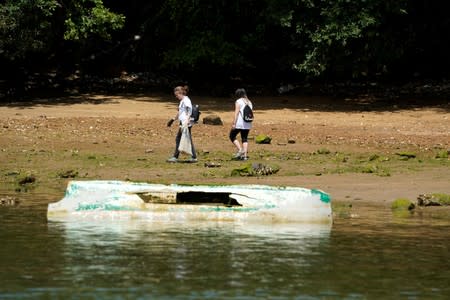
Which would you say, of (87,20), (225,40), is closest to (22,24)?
(87,20)

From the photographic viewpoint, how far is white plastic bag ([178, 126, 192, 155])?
20625 mm

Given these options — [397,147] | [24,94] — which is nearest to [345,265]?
[397,147]

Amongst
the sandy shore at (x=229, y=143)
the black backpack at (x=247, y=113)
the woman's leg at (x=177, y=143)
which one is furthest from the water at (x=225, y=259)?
the black backpack at (x=247, y=113)

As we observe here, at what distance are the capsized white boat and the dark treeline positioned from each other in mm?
15476

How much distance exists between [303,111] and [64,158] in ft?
31.6

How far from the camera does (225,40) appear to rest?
3316cm

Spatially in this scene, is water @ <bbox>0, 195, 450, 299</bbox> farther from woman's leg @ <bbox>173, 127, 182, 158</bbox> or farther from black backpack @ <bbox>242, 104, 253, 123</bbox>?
black backpack @ <bbox>242, 104, 253, 123</bbox>

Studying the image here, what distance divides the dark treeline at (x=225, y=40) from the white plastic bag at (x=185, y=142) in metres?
9.74

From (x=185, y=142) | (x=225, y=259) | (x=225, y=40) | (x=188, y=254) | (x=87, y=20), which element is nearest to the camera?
(x=225, y=259)

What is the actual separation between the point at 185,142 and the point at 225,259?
8700 millimetres

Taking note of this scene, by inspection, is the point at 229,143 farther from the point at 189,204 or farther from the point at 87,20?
the point at 189,204

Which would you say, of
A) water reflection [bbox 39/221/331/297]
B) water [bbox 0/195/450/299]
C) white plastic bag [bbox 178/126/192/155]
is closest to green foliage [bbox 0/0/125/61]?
white plastic bag [bbox 178/126/192/155]

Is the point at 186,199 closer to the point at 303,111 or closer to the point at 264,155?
the point at 264,155

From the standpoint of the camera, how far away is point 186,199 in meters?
15.1
